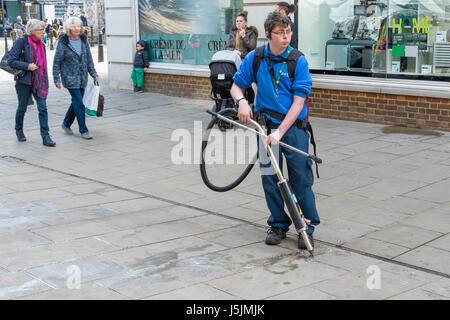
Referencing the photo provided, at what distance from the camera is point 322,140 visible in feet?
31.7

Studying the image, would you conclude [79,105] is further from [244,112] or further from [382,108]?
[244,112]

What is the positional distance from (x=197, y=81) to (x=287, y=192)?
30.4ft

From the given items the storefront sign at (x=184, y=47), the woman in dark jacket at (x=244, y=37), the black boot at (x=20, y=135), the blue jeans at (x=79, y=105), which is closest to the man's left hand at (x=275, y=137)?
the blue jeans at (x=79, y=105)

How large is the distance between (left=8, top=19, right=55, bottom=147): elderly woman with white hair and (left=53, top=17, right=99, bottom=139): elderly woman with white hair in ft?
0.89

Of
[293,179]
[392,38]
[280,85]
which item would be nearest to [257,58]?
[280,85]

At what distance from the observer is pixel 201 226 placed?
5.87 m

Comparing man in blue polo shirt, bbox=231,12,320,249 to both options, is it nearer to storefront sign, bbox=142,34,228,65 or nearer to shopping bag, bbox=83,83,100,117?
shopping bag, bbox=83,83,100,117

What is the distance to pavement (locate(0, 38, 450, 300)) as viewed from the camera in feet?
14.5

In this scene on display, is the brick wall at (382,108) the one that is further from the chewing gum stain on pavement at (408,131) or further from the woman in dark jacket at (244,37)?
the woman in dark jacket at (244,37)

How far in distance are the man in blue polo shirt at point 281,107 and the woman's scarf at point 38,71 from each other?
4916 mm

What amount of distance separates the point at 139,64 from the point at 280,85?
10365 mm

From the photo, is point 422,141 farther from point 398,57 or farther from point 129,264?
point 129,264

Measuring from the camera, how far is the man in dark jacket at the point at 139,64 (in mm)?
15055

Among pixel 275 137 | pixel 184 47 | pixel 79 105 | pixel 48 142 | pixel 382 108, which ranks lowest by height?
pixel 48 142
